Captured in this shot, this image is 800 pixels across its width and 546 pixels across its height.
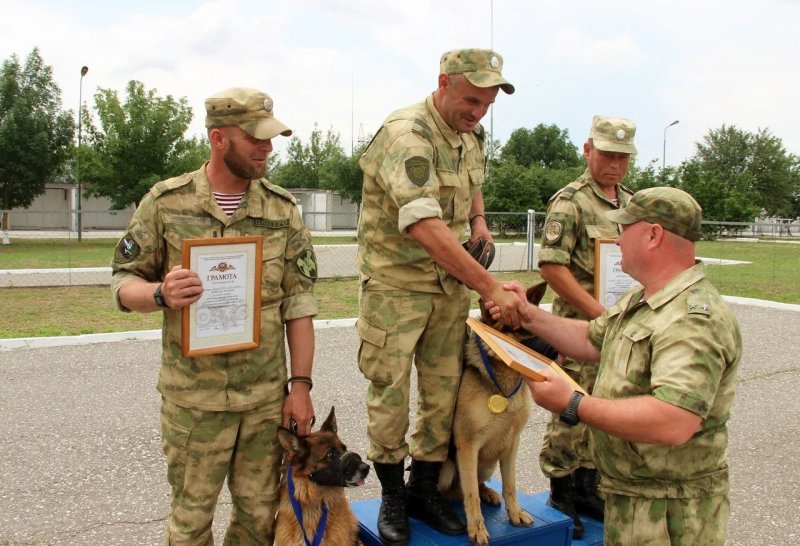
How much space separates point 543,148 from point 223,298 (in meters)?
69.4

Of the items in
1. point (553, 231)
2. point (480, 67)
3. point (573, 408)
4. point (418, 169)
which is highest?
point (480, 67)

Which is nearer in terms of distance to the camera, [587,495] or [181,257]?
[181,257]

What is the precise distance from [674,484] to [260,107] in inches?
81.5

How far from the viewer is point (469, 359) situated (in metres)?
3.36

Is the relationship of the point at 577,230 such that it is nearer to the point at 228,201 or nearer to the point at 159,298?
the point at 228,201

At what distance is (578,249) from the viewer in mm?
3805

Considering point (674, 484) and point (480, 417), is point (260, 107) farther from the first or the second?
point (674, 484)

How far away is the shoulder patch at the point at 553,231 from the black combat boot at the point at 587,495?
1.34 meters

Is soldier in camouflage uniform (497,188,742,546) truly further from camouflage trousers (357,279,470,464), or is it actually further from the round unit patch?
the round unit patch

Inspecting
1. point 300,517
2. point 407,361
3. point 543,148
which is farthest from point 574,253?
point 543,148

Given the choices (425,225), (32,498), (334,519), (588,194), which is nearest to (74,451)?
(32,498)

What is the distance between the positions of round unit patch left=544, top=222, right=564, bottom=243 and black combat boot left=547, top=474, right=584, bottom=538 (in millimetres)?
1334

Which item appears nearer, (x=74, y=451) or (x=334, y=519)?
(x=334, y=519)

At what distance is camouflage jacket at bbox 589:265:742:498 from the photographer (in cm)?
210
